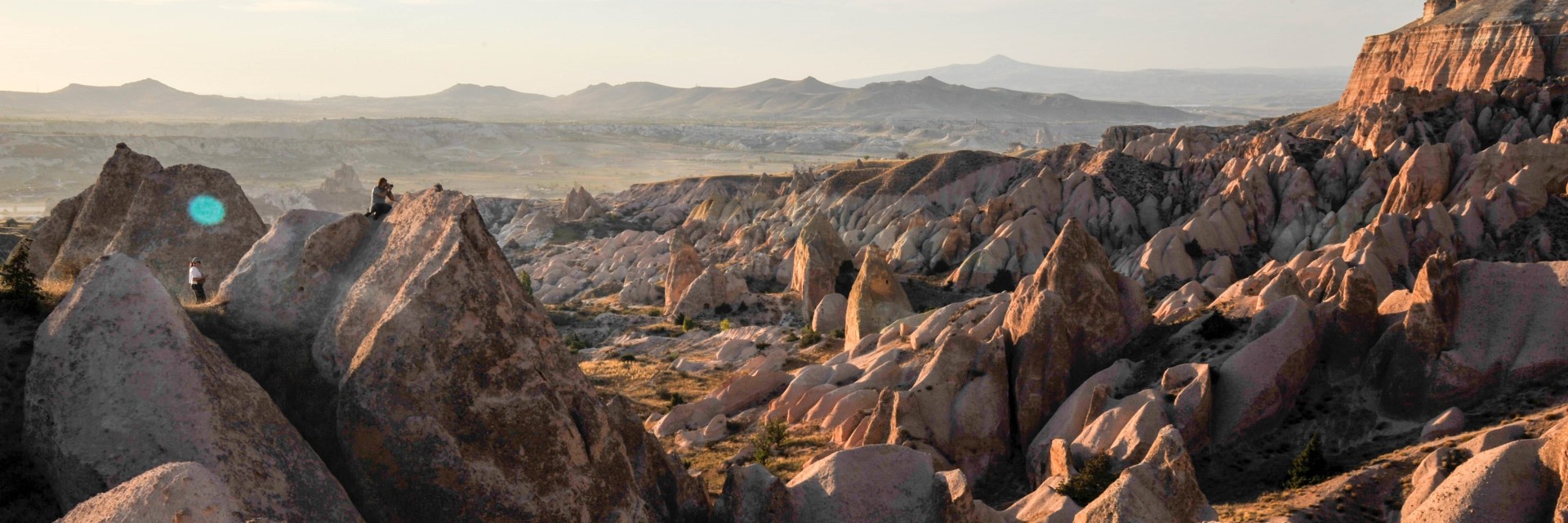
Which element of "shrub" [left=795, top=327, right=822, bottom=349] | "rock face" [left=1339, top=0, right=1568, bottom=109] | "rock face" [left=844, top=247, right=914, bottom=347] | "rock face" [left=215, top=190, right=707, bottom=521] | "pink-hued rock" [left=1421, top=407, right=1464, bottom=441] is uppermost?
"rock face" [left=1339, top=0, right=1568, bottom=109]

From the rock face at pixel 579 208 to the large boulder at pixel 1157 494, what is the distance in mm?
132268

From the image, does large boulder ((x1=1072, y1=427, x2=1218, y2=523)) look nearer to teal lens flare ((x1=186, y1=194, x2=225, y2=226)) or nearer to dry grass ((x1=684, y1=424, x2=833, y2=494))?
dry grass ((x1=684, y1=424, x2=833, y2=494))

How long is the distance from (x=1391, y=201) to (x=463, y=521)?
72.6 metres

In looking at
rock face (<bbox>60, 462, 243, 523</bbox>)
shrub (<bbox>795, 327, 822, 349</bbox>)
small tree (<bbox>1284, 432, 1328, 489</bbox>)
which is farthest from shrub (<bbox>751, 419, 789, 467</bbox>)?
rock face (<bbox>60, 462, 243, 523</bbox>)

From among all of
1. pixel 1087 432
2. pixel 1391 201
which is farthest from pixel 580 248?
pixel 1087 432

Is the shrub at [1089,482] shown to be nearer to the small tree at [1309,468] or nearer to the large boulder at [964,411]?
the small tree at [1309,468]

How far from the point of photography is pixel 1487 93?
82.9 meters

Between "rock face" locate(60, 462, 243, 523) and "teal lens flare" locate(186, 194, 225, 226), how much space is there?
1800 centimetres

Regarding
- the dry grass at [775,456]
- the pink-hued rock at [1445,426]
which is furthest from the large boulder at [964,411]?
→ the pink-hued rock at [1445,426]

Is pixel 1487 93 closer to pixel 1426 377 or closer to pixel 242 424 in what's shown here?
pixel 1426 377

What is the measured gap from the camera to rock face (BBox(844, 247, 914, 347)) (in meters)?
54.0

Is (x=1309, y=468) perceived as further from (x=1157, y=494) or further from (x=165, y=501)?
(x=165, y=501)

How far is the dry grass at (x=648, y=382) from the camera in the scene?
46.8 meters

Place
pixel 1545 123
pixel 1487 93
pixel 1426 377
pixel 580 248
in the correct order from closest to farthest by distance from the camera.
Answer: pixel 1426 377 < pixel 1545 123 < pixel 1487 93 < pixel 580 248
